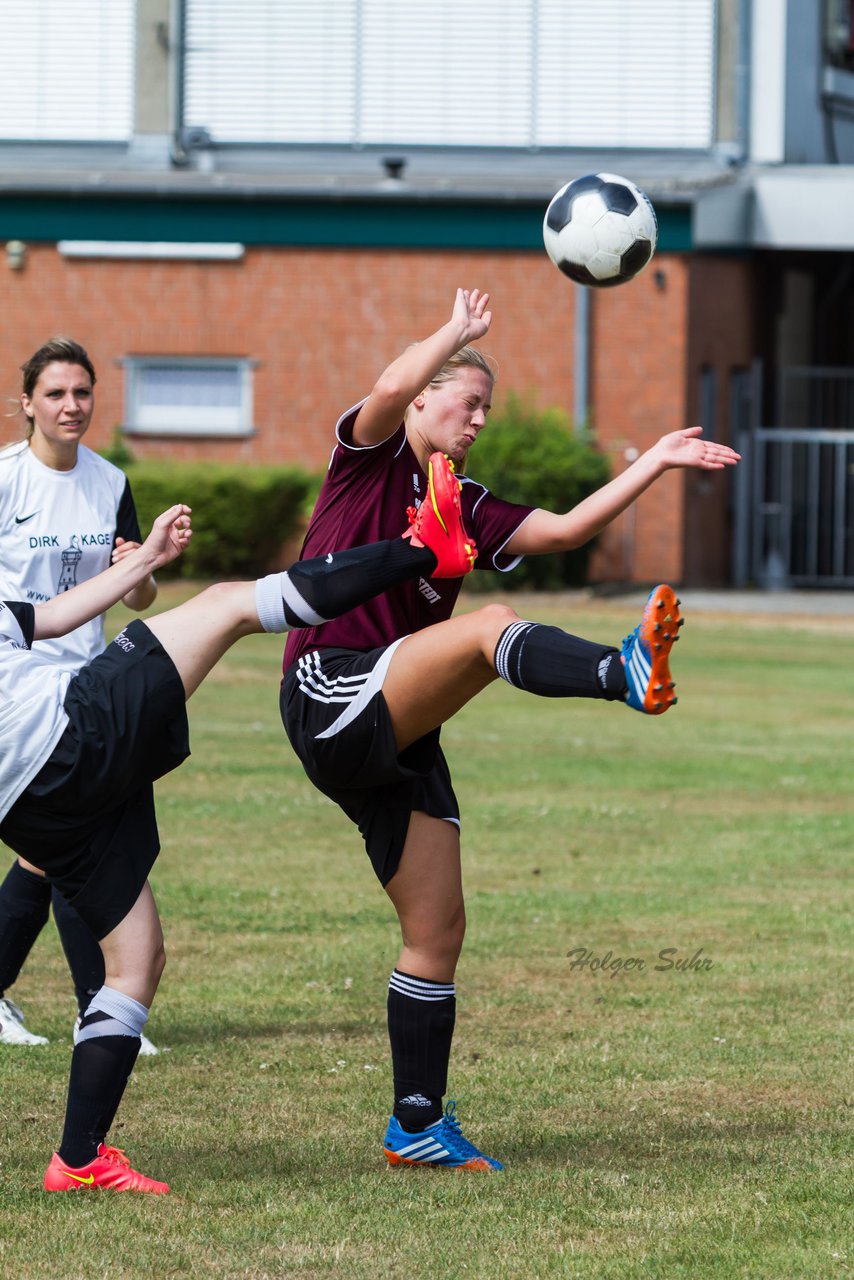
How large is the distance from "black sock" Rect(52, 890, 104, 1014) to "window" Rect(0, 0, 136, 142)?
26.3 m

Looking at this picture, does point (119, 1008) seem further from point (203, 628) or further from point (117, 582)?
point (117, 582)

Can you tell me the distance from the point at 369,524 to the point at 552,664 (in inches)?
31.8

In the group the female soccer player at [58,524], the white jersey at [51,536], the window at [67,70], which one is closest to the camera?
the female soccer player at [58,524]

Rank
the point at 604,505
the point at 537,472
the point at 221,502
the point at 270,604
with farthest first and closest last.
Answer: the point at 221,502, the point at 537,472, the point at 604,505, the point at 270,604

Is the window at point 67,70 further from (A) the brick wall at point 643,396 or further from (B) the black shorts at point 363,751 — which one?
(B) the black shorts at point 363,751

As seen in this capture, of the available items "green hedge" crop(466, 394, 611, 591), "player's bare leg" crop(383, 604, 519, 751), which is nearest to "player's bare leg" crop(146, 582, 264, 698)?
"player's bare leg" crop(383, 604, 519, 751)

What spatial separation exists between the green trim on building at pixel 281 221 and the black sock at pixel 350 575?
23.2 meters

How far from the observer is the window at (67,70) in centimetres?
3166

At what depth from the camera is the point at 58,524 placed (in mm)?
7059

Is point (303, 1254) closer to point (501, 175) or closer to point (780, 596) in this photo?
point (780, 596)

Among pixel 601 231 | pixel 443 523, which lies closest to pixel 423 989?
pixel 443 523

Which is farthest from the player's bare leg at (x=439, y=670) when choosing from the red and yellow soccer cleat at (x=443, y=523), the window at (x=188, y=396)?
the window at (x=188, y=396)

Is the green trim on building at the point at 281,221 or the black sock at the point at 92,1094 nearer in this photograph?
the black sock at the point at 92,1094

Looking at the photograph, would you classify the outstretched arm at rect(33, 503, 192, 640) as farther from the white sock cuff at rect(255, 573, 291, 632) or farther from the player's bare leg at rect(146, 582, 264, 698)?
the white sock cuff at rect(255, 573, 291, 632)
